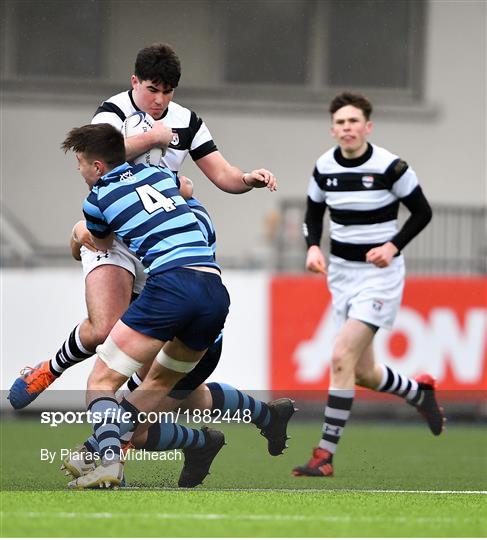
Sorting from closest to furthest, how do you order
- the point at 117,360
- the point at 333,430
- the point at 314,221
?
the point at 117,360, the point at 333,430, the point at 314,221

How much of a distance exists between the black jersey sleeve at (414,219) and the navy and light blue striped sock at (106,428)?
6.72 ft

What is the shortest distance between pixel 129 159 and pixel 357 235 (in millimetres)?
1821

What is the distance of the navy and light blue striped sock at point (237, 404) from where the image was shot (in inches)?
274

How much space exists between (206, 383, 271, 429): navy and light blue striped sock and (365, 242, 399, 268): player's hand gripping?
1.12m

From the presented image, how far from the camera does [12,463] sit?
777 cm

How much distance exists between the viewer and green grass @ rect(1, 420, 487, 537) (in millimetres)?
5191

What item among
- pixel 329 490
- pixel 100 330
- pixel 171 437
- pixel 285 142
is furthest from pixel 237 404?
pixel 285 142

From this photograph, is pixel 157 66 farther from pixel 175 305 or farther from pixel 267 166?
pixel 267 166

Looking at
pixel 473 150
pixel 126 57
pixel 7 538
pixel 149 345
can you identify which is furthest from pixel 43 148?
pixel 7 538

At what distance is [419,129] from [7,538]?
9310 millimetres

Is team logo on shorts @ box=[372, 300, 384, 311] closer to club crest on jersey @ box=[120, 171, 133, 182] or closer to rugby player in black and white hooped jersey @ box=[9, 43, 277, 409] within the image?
rugby player in black and white hooped jersey @ box=[9, 43, 277, 409]

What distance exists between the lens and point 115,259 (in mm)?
6711

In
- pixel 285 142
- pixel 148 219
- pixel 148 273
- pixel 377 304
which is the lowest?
pixel 377 304

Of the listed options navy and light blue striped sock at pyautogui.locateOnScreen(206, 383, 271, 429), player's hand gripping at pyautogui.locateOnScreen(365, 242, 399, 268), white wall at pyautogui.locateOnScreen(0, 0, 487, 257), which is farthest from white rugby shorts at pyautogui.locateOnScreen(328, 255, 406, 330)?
white wall at pyautogui.locateOnScreen(0, 0, 487, 257)
